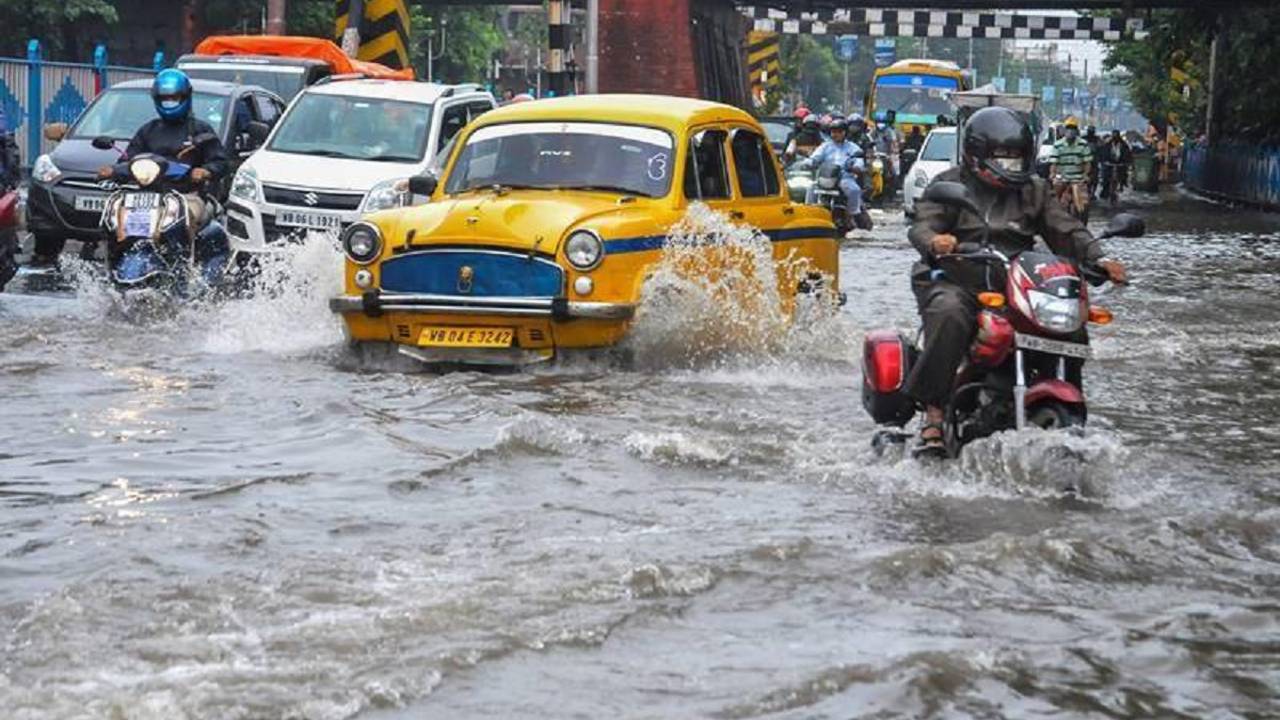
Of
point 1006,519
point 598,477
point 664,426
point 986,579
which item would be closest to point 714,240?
point 664,426

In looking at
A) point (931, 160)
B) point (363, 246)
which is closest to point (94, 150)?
point (363, 246)

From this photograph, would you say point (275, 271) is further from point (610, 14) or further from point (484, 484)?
point (610, 14)

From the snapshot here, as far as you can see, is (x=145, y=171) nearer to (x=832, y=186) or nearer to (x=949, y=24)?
(x=832, y=186)

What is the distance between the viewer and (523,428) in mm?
10141

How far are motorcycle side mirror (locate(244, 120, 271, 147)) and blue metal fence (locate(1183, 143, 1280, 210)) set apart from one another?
1090 inches

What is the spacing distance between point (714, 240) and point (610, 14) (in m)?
49.9

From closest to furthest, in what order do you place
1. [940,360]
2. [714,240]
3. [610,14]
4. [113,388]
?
[940,360], [113,388], [714,240], [610,14]

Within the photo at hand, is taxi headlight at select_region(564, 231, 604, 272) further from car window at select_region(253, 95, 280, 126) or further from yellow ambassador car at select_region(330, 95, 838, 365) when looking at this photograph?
car window at select_region(253, 95, 280, 126)

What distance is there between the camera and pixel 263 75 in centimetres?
2689

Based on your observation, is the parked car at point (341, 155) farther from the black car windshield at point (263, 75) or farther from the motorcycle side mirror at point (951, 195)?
the motorcycle side mirror at point (951, 195)

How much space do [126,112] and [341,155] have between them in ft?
10.6

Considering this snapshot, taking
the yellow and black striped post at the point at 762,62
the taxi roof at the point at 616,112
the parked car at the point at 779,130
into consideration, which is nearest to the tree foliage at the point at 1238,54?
the parked car at the point at 779,130

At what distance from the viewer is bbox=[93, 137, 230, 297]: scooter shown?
1507 centimetres

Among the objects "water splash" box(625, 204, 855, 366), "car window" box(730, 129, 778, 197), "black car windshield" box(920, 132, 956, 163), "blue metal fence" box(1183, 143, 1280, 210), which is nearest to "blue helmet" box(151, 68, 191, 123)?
"car window" box(730, 129, 778, 197)
